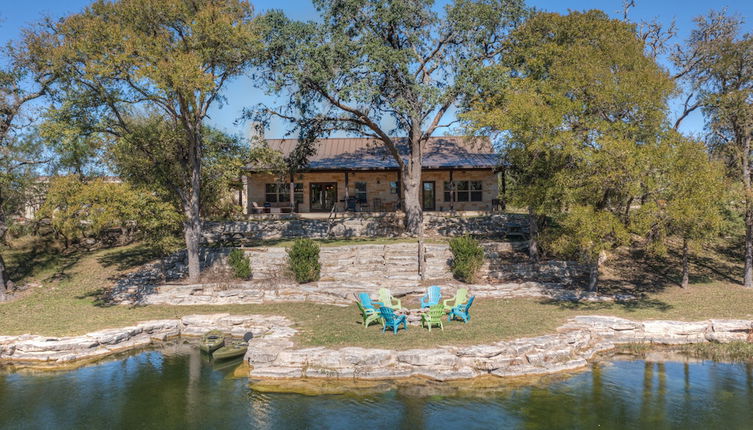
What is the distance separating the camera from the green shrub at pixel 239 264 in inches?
772

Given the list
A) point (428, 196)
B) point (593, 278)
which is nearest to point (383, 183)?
point (428, 196)

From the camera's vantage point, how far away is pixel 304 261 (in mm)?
18969

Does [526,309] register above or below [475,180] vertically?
below

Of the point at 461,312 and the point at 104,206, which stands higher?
the point at 104,206

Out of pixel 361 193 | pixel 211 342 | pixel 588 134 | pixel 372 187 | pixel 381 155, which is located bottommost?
pixel 211 342

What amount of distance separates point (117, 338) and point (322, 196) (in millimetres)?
18788

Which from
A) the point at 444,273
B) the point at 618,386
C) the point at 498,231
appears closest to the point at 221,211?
the point at 444,273

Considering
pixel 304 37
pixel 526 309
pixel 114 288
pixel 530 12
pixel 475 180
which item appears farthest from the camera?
pixel 475 180

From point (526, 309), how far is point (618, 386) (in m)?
5.19

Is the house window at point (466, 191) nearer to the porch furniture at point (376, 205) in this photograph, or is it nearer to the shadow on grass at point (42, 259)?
the porch furniture at point (376, 205)

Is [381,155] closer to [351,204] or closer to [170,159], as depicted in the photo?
[351,204]

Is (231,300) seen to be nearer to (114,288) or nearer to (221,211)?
(114,288)

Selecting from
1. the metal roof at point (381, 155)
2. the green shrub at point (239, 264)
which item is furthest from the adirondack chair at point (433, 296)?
the metal roof at point (381, 155)

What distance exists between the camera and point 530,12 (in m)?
23.1
